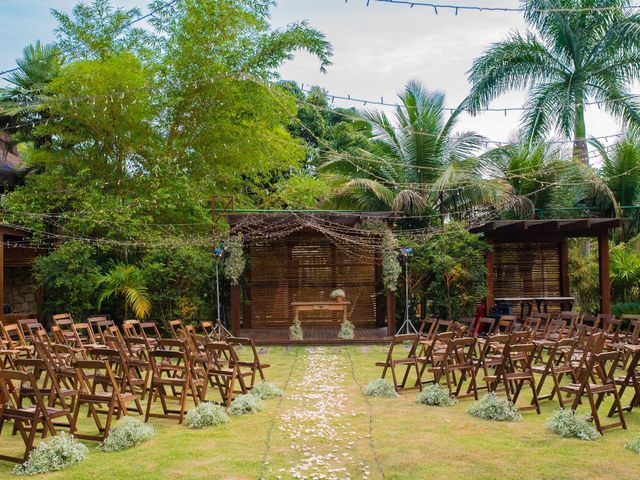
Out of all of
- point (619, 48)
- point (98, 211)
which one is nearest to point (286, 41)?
point (98, 211)

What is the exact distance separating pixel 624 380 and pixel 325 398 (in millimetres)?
3635

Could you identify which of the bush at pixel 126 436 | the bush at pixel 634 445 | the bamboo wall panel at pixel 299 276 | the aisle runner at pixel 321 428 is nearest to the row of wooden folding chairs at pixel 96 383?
the bush at pixel 126 436

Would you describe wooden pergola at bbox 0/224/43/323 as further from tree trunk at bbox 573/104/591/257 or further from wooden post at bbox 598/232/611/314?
tree trunk at bbox 573/104/591/257

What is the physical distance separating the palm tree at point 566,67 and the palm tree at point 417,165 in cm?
120

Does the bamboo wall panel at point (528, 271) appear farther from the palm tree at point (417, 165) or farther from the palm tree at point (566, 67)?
the palm tree at point (566, 67)

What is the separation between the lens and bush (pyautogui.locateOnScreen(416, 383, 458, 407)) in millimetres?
8055

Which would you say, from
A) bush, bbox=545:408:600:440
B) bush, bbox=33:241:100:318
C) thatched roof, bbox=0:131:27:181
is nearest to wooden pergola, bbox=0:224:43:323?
bush, bbox=33:241:100:318

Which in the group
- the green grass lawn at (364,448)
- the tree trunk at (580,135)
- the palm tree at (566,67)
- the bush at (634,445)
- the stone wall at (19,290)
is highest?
the palm tree at (566,67)

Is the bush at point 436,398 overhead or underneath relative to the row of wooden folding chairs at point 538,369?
underneath

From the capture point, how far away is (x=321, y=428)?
22.6 ft

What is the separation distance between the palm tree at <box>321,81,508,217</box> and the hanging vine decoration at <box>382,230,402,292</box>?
2792mm

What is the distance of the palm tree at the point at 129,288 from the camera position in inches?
594

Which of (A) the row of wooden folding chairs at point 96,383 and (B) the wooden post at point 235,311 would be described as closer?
(A) the row of wooden folding chairs at point 96,383

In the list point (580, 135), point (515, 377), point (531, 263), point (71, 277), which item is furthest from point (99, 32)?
point (515, 377)
